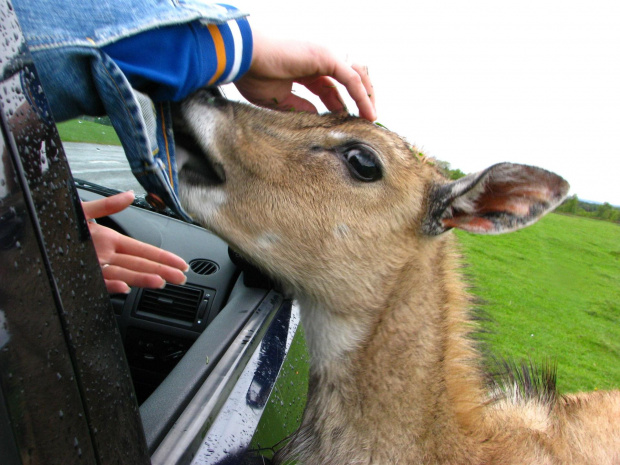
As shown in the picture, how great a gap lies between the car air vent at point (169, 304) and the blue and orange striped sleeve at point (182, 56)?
175cm

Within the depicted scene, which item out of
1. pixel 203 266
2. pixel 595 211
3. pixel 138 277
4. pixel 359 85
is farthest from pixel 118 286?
pixel 595 211

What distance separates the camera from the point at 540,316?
34.6ft

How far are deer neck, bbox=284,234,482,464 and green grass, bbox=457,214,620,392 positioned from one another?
67 cm

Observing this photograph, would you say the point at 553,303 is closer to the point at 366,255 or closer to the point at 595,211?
the point at 366,255

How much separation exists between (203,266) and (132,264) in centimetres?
149

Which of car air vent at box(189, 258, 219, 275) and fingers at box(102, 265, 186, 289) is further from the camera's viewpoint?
car air vent at box(189, 258, 219, 275)

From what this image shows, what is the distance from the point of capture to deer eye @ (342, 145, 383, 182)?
2.23 meters

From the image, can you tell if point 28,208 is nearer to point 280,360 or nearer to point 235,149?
point 235,149

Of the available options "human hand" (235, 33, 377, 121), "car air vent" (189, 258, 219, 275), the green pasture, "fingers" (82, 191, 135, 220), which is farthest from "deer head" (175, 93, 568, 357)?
"car air vent" (189, 258, 219, 275)

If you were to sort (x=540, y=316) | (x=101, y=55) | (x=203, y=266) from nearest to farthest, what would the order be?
1. (x=101, y=55)
2. (x=203, y=266)
3. (x=540, y=316)

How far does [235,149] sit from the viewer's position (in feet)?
6.57

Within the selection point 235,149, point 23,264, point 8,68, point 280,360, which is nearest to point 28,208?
point 23,264

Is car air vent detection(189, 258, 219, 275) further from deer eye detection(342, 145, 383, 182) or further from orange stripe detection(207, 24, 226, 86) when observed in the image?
orange stripe detection(207, 24, 226, 86)

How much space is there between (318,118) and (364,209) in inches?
20.0
